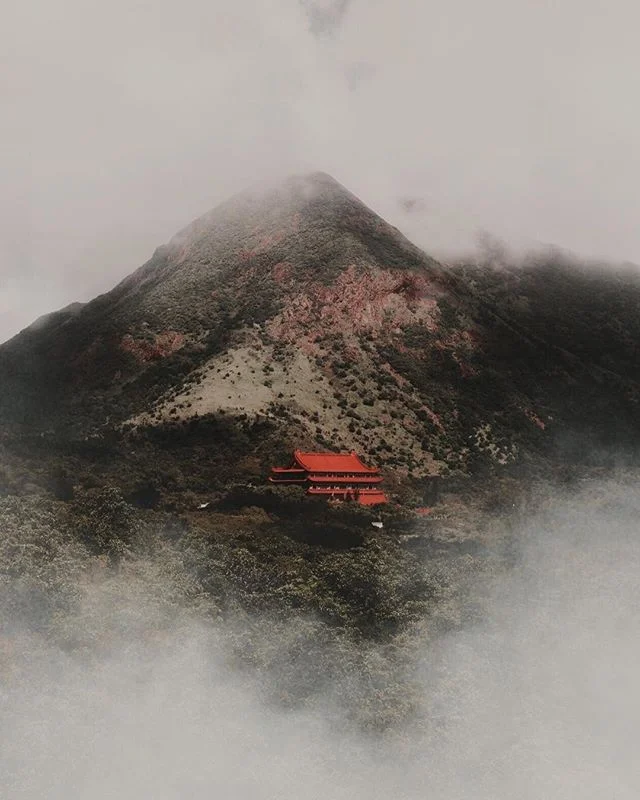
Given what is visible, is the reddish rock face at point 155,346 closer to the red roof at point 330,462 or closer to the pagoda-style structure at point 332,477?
the red roof at point 330,462

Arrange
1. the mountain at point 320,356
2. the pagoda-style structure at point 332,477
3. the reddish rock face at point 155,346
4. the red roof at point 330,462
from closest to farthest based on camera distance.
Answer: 1. the pagoda-style structure at point 332,477
2. the red roof at point 330,462
3. the mountain at point 320,356
4. the reddish rock face at point 155,346

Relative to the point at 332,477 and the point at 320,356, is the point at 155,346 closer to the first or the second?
the point at 320,356

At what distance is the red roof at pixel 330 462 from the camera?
7050cm

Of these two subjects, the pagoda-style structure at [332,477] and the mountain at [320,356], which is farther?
the mountain at [320,356]

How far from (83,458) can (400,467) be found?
35.4 metres

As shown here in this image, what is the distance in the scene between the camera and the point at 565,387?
105250 millimetres

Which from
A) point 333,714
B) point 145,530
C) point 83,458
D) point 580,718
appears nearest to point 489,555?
point 580,718

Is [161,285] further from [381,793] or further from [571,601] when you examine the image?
[381,793]

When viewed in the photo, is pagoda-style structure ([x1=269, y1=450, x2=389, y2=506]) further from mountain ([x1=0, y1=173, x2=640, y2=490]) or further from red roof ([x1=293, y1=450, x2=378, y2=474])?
mountain ([x1=0, y1=173, x2=640, y2=490])

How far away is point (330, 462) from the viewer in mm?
72188

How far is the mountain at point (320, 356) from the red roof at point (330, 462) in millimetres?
3728

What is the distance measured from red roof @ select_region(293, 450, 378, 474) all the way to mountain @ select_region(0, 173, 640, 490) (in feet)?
12.2

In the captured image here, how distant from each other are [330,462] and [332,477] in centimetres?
190

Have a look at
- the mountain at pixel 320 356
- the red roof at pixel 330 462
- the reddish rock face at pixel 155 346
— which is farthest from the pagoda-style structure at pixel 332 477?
the reddish rock face at pixel 155 346
